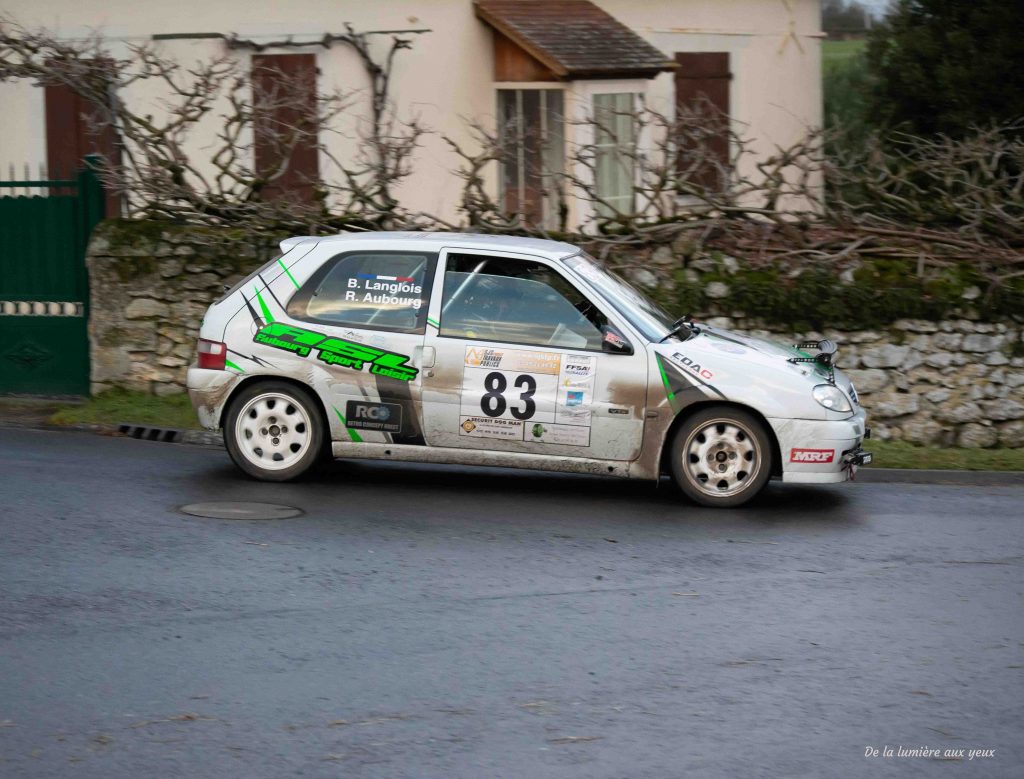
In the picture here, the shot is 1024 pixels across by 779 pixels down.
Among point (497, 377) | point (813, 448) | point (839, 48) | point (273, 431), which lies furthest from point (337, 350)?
point (839, 48)

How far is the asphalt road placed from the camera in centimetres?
509

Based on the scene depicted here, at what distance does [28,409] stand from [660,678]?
28.8 ft

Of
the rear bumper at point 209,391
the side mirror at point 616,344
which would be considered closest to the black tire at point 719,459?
the side mirror at point 616,344

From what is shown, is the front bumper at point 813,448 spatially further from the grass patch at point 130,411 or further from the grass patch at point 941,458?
the grass patch at point 130,411

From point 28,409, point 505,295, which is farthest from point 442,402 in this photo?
point 28,409

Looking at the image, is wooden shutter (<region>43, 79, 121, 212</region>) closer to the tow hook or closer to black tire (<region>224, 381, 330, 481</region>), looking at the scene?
black tire (<region>224, 381, 330, 481</region>)

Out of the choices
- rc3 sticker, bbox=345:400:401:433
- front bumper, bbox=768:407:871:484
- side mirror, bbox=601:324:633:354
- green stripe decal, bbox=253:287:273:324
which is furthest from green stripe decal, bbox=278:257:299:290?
front bumper, bbox=768:407:871:484

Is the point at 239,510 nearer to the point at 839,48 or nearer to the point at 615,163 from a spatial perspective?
the point at 615,163

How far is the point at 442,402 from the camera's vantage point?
923cm

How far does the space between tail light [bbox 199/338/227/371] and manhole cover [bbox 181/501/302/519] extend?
3.59 ft

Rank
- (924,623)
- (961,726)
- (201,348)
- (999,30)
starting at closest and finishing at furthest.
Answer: (961,726), (924,623), (201,348), (999,30)

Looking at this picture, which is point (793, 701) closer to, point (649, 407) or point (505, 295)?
point (649, 407)

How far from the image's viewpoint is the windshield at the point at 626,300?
9250 millimetres

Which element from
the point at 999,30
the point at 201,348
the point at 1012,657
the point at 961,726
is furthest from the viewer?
the point at 999,30
